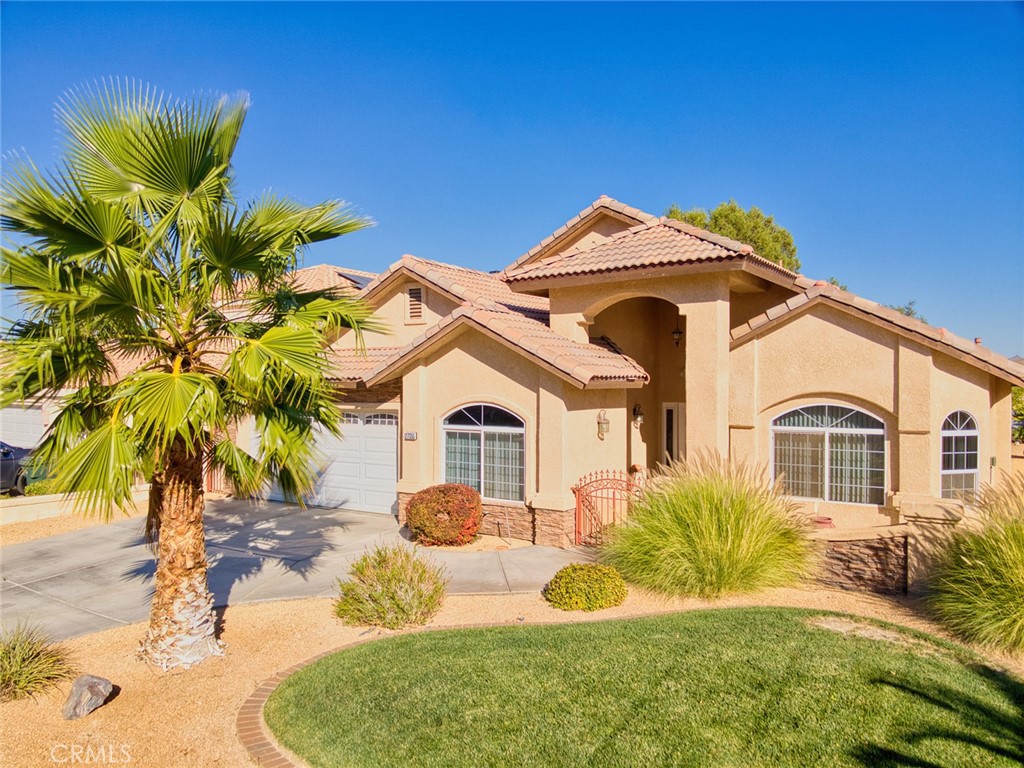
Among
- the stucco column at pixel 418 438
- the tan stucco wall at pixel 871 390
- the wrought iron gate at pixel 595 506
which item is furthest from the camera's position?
the stucco column at pixel 418 438

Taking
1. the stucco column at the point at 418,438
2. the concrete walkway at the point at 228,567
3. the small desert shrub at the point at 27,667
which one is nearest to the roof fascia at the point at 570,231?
the stucco column at the point at 418,438

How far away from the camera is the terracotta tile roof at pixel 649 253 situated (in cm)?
1438

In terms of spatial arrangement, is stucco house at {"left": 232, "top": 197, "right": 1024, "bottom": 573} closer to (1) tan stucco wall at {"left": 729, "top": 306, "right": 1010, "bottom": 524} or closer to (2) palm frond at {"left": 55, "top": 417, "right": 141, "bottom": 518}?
(1) tan stucco wall at {"left": 729, "top": 306, "right": 1010, "bottom": 524}

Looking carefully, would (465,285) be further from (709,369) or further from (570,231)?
(709,369)

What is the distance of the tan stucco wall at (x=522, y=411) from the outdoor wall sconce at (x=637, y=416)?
1.40 m

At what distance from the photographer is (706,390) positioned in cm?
1493

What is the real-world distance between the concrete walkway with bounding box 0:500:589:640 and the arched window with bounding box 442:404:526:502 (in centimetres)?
177

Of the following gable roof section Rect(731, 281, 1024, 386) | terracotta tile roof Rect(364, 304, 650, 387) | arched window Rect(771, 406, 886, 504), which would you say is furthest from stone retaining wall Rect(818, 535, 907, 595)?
terracotta tile roof Rect(364, 304, 650, 387)

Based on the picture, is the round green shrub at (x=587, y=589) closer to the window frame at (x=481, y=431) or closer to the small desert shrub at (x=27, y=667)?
the window frame at (x=481, y=431)

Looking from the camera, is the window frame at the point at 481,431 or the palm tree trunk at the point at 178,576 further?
the window frame at the point at 481,431

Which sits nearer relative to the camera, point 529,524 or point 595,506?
point 595,506

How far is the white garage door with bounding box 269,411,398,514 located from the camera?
18422 mm

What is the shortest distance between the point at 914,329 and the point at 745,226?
70.9ft

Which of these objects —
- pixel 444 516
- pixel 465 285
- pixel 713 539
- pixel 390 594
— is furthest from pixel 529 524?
pixel 465 285
